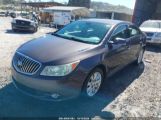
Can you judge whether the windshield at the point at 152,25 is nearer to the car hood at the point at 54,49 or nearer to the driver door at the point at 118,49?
the driver door at the point at 118,49

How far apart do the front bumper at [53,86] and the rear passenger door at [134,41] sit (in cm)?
266

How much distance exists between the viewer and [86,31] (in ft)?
16.6

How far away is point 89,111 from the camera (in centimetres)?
409

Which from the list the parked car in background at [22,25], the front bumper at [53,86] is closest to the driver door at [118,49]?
the front bumper at [53,86]

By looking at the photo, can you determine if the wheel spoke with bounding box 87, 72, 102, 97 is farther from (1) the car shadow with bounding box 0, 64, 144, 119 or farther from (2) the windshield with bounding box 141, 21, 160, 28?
Result: (2) the windshield with bounding box 141, 21, 160, 28

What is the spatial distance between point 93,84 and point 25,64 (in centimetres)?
149

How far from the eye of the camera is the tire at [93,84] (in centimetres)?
412

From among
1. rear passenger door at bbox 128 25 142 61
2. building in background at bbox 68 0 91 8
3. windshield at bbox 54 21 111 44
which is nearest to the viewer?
windshield at bbox 54 21 111 44

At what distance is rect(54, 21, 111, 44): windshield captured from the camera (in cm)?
471

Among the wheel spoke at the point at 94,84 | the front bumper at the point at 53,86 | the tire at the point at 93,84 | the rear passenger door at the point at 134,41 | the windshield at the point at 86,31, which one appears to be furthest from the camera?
the rear passenger door at the point at 134,41

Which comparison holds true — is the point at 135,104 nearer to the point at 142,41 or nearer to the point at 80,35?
the point at 80,35

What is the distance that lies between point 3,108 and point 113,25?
3121 millimetres

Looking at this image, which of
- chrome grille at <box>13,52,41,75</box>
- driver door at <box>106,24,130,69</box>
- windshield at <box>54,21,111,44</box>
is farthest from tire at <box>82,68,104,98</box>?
chrome grille at <box>13,52,41,75</box>

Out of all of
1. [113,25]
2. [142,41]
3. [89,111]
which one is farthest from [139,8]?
[89,111]
